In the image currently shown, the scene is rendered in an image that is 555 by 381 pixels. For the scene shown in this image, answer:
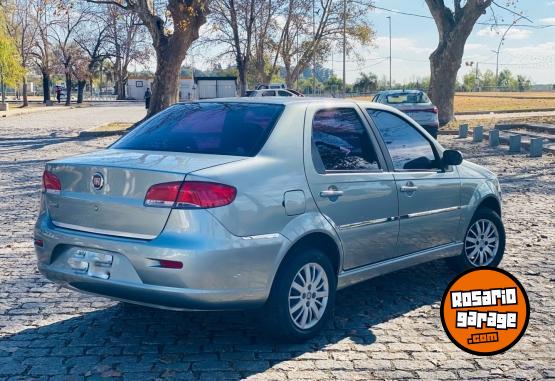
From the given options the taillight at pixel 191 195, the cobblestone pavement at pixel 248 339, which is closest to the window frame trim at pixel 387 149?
the cobblestone pavement at pixel 248 339

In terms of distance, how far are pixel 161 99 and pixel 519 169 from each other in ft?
49.3

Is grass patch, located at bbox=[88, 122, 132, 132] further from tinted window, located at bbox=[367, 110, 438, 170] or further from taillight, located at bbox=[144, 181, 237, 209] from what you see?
taillight, located at bbox=[144, 181, 237, 209]

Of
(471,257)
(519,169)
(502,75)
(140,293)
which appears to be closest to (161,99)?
(519,169)

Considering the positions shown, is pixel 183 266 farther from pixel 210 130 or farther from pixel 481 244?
pixel 481 244

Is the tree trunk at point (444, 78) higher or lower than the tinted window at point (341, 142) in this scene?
higher

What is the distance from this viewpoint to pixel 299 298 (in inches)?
195

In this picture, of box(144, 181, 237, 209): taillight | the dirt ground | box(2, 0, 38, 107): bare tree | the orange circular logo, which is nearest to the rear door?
box(144, 181, 237, 209): taillight

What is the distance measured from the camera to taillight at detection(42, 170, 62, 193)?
496 cm

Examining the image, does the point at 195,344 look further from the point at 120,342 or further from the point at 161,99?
the point at 161,99

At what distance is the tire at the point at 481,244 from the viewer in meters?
6.72

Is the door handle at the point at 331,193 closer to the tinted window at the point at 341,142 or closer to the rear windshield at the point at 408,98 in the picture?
the tinted window at the point at 341,142

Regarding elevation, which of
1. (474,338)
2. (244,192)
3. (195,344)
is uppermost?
(244,192)

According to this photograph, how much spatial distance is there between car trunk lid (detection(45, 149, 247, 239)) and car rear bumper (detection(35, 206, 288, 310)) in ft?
0.30

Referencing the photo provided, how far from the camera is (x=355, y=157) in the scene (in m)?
5.55
